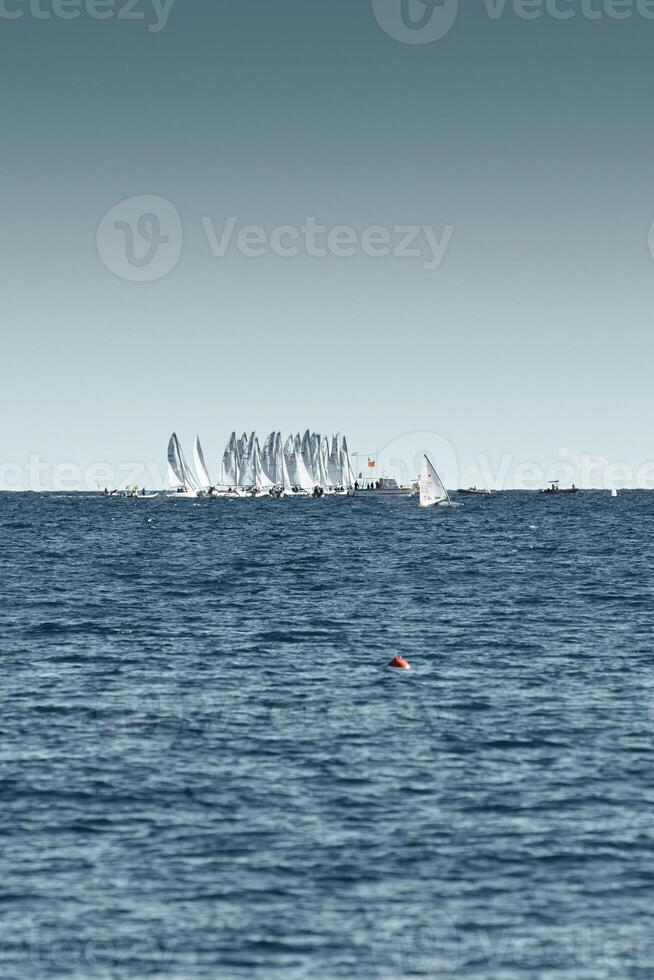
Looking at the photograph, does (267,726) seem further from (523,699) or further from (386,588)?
(386,588)

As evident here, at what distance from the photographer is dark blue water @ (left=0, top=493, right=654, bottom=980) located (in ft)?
70.4

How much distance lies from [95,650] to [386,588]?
101 feet

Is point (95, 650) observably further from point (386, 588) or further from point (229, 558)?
point (229, 558)

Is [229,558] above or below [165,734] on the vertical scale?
above

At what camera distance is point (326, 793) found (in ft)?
96.6

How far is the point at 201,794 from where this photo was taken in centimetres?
2931

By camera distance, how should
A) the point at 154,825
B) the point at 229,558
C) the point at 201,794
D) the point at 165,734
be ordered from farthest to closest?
the point at 229,558, the point at 165,734, the point at 201,794, the point at 154,825

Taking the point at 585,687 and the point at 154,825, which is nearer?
the point at 154,825

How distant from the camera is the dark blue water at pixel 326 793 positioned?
21469 mm

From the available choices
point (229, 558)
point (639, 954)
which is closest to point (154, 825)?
point (639, 954)

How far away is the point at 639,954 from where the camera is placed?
824 inches

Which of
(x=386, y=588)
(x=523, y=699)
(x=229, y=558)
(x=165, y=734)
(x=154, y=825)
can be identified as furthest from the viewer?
(x=229, y=558)

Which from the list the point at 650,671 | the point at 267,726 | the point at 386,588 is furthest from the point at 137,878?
the point at 386,588

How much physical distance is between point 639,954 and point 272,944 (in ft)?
21.2
